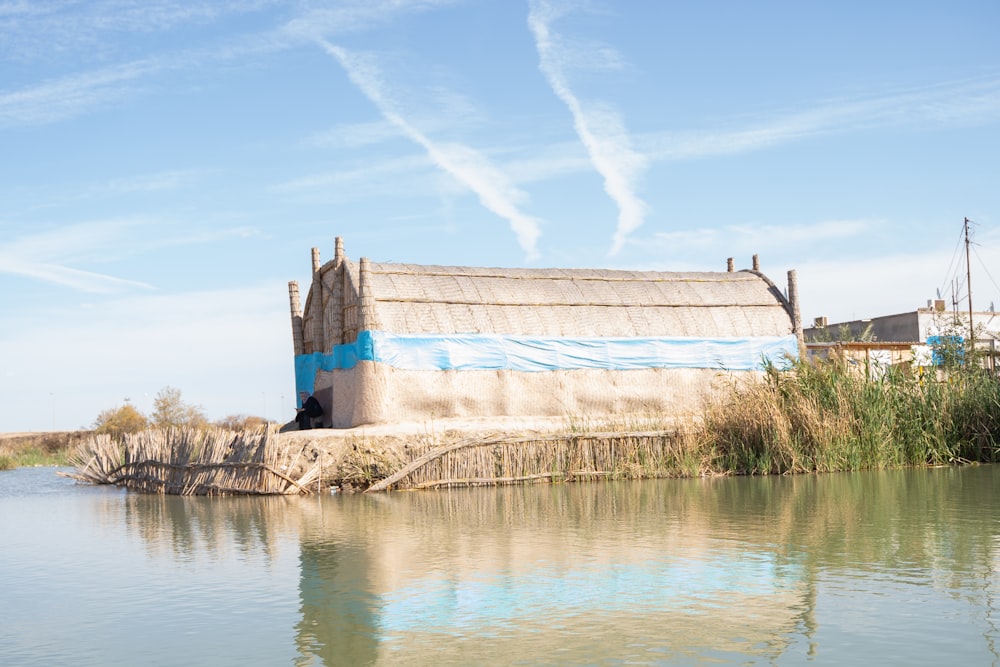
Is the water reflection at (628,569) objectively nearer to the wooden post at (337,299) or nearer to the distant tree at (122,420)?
the wooden post at (337,299)

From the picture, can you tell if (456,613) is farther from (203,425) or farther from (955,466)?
(203,425)

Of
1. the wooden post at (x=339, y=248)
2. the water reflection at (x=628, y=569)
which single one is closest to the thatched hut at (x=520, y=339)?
the wooden post at (x=339, y=248)

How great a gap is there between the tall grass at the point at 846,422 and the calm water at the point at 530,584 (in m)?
2.94

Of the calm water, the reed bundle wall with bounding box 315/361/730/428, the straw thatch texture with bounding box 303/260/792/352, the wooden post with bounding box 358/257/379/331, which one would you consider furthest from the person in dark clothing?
the calm water

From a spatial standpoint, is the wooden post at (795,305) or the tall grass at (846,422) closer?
the tall grass at (846,422)

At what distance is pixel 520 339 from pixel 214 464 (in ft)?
23.4

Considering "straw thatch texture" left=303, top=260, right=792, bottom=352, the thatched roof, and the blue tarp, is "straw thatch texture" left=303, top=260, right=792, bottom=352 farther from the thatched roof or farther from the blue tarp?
the blue tarp

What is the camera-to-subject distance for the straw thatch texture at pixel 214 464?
45.5 feet

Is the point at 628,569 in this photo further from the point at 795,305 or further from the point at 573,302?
the point at 795,305

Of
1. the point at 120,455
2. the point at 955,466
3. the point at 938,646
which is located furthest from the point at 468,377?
the point at 938,646

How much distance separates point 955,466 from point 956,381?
173cm

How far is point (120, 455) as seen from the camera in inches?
712

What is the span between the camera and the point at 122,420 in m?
31.8

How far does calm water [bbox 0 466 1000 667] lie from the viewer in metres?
5.14
